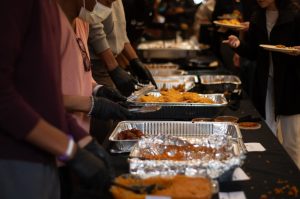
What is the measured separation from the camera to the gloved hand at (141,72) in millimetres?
2686

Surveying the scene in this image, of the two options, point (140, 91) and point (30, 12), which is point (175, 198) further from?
point (140, 91)

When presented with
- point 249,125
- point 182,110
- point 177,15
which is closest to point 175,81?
point 182,110

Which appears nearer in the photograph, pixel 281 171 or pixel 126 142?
pixel 281 171

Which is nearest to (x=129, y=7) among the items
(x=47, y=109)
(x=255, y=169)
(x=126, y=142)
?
(x=126, y=142)

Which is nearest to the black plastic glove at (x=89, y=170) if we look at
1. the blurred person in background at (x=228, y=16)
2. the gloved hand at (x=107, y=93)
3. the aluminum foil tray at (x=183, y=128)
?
the aluminum foil tray at (x=183, y=128)

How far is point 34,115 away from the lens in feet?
3.30

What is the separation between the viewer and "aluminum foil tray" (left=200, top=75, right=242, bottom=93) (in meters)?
2.60

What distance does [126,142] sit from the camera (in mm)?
1601

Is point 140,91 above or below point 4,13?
below

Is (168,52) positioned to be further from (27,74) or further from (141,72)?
(27,74)

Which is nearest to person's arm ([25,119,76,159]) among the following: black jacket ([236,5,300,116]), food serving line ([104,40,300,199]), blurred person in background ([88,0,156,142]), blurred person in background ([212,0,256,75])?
food serving line ([104,40,300,199])

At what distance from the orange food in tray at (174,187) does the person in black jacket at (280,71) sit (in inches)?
60.6

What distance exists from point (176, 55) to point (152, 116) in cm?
233

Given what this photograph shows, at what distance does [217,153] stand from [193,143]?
0.11m
